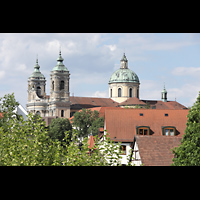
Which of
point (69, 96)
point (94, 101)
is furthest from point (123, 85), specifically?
point (69, 96)

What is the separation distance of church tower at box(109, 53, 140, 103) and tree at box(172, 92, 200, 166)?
113550mm

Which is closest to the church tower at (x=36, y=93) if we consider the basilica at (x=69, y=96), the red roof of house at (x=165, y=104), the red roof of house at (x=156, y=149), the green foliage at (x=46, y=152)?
the basilica at (x=69, y=96)

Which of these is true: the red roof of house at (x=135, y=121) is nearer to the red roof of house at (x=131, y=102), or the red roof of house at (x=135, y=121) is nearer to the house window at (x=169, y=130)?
the house window at (x=169, y=130)

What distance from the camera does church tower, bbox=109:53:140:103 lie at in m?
139

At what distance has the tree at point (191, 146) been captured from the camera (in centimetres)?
2152

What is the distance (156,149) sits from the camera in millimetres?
26219

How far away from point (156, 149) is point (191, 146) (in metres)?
4.31

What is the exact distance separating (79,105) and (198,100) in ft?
334
